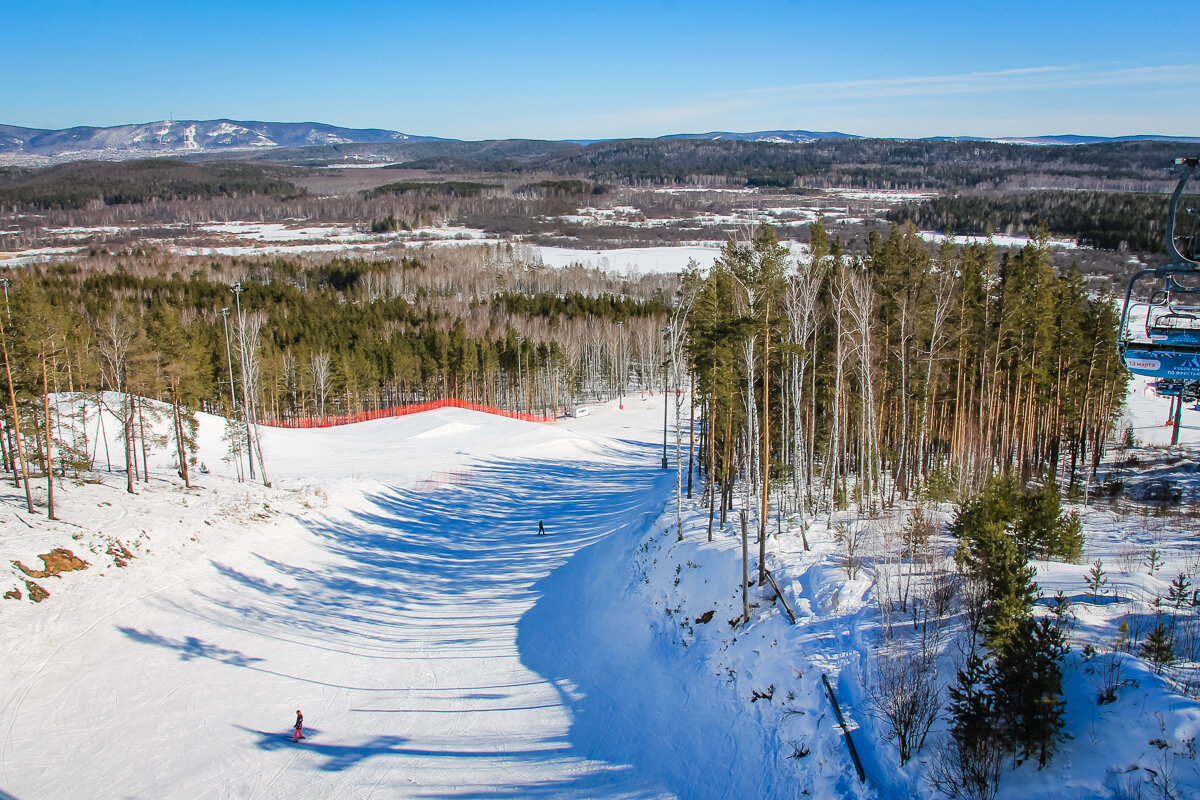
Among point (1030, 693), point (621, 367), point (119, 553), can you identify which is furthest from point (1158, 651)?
point (621, 367)

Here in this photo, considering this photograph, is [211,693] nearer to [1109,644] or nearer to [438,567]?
[438,567]

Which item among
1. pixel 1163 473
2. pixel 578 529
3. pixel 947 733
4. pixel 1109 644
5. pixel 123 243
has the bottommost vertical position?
pixel 578 529

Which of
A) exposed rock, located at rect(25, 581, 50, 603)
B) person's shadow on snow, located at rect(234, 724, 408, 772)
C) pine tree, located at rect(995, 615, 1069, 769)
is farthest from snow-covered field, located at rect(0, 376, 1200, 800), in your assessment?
pine tree, located at rect(995, 615, 1069, 769)

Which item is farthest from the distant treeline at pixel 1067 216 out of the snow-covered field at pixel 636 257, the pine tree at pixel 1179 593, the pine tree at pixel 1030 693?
the pine tree at pixel 1030 693

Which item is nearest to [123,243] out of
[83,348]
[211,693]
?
[83,348]

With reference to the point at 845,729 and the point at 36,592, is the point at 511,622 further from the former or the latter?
the point at 36,592

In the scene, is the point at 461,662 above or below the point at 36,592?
below
